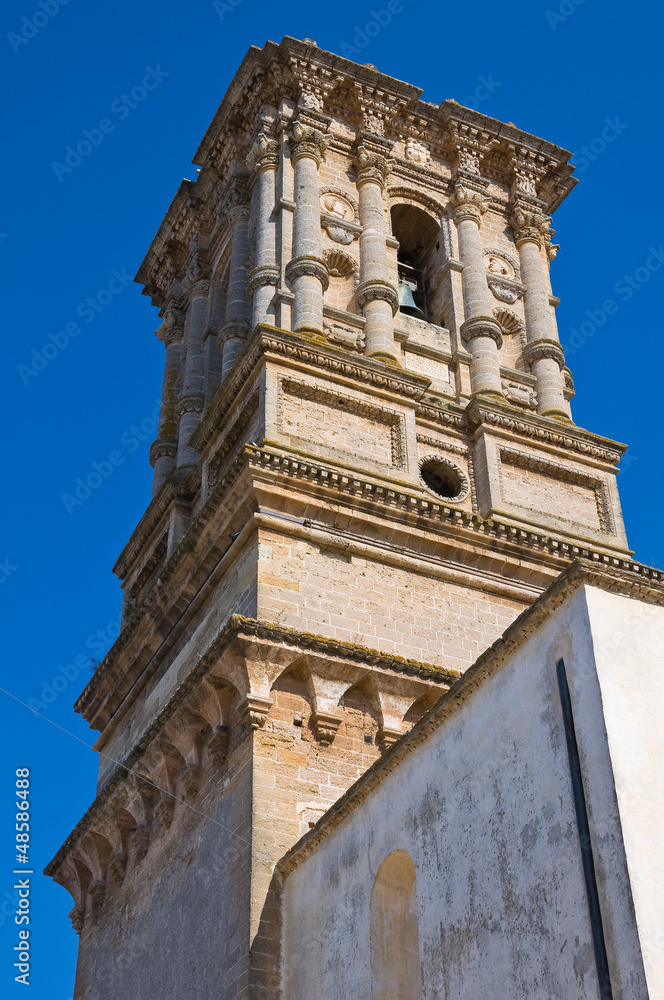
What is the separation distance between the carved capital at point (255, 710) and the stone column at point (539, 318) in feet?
29.2

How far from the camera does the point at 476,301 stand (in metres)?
22.0

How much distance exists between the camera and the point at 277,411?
683 inches

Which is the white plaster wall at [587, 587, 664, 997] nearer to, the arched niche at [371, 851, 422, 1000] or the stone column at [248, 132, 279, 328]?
the arched niche at [371, 851, 422, 1000]

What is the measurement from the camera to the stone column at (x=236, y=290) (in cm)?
2181

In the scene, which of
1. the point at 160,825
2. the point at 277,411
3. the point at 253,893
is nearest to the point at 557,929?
the point at 253,893

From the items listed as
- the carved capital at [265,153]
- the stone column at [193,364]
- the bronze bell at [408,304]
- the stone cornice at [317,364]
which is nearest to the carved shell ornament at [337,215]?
the carved capital at [265,153]

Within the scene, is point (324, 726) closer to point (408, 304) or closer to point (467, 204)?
point (408, 304)

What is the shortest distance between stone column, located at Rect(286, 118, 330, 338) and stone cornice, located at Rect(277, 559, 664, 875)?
29.3 feet

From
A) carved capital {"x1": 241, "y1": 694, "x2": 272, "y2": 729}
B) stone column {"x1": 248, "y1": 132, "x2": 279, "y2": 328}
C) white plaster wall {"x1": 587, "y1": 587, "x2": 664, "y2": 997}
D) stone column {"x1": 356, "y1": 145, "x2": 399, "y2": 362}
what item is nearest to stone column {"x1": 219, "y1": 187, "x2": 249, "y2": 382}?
stone column {"x1": 248, "y1": 132, "x2": 279, "y2": 328}

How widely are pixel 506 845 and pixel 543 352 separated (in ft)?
Answer: 46.2

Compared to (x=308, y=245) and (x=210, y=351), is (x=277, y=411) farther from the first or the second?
(x=210, y=351)

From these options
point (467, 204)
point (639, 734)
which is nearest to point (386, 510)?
point (639, 734)

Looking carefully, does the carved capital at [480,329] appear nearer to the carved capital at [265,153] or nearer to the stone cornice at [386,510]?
the carved capital at [265,153]

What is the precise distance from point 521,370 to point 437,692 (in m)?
8.58
